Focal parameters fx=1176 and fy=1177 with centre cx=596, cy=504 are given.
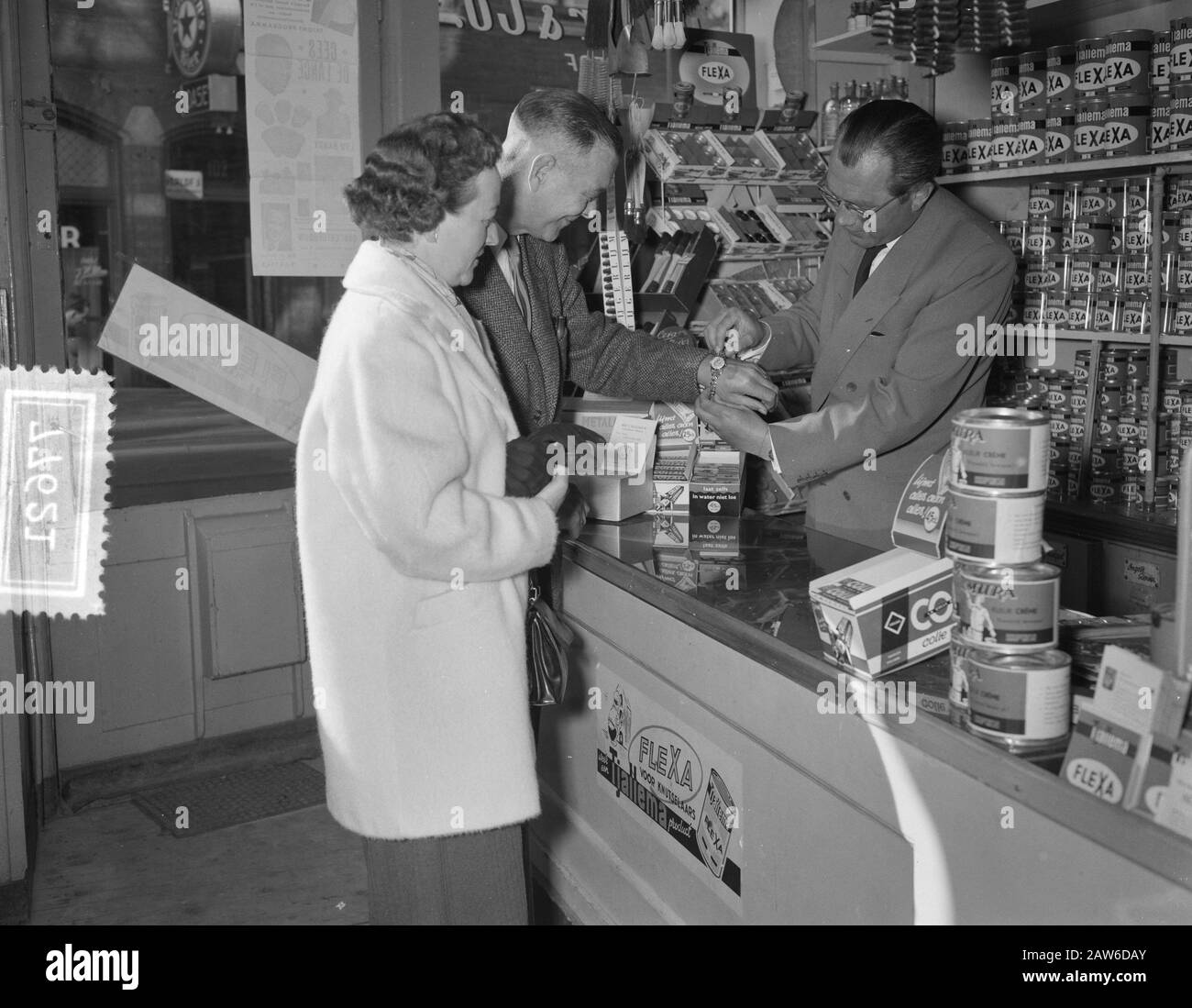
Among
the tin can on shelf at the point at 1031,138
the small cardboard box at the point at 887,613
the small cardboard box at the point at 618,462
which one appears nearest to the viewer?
the small cardboard box at the point at 887,613

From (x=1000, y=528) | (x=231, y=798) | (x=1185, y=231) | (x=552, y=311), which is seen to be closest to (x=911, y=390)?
(x=552, y=311)

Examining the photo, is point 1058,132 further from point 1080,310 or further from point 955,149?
point 1080,310

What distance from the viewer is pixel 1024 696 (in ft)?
5.22

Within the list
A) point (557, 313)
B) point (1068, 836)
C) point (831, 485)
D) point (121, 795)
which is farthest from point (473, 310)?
point (121, 795)

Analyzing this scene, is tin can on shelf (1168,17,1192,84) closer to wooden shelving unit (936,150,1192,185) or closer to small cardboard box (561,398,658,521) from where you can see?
wooden shelving unit (936,150,1192,185)

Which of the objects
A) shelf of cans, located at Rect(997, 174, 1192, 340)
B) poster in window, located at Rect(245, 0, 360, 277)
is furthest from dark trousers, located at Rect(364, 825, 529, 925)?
shelf of cans, located at Rect(997, 174, 1192, 340)

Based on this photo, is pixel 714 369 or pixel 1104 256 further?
pixel 1104 256

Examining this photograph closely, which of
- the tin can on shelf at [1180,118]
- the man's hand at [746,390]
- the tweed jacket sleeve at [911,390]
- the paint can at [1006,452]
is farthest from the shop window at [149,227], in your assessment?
the paint can at [1006,452]

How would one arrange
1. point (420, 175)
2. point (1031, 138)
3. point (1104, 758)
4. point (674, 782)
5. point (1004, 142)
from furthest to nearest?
point (1004, 142) → point (1031, 138) → point (674, 782) → point (420, 175) → point (1104, 758)

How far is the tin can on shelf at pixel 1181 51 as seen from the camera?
3508mm

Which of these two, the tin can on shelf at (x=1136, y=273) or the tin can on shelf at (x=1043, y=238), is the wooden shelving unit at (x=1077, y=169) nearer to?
the tin can on shelf at (x=1043, y=238)

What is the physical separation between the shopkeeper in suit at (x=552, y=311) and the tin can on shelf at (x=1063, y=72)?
5.66 ft

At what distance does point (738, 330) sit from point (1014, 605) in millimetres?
1905

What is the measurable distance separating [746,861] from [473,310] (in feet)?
4.43
